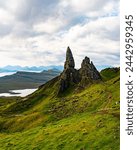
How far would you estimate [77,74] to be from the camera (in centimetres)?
15212

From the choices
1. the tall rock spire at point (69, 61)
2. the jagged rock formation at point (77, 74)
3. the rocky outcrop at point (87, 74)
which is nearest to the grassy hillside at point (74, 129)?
the rocky outcrop at point (87, 74)

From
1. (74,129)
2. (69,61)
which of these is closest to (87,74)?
(69,61)

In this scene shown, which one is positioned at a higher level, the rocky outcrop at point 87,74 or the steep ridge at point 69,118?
the rocky outcrop at point 87,74

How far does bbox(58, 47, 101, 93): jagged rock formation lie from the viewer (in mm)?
137250

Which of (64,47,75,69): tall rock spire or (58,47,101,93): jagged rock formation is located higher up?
(64,47,75,69): tall rock spire

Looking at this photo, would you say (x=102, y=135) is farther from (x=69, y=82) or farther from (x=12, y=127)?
(x=69, y=82)

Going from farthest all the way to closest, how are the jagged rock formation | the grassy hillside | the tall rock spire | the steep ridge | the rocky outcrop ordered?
1. the tall rock spire
2. the jagged rock formation
3. the rocky outcrop
4. the steep ridge
5. the grassy hillside

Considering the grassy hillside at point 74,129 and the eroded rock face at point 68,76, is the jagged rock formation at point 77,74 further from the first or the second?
the grassy hillside at point 74,129

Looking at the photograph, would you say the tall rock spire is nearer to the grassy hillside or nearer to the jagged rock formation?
the jagged rock formation

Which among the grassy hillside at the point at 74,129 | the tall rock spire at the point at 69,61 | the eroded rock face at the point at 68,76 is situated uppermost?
the tall rock spire at the point at 69,61

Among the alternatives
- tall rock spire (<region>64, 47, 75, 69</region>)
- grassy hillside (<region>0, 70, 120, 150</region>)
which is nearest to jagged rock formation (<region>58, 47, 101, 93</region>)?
tall rock spire (<region>64, 47, 75, 69</region>)

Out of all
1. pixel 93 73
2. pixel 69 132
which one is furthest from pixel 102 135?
pixel 93 73

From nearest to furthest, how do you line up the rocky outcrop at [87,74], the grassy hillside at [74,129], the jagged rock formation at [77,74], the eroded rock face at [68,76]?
the grassy hillside at [74,129]
the rocky outcrop at [87,74]
the jagged rock formation at [77,74]
the eroded rock face at [68,76]

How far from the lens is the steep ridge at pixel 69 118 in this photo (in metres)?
48.7
